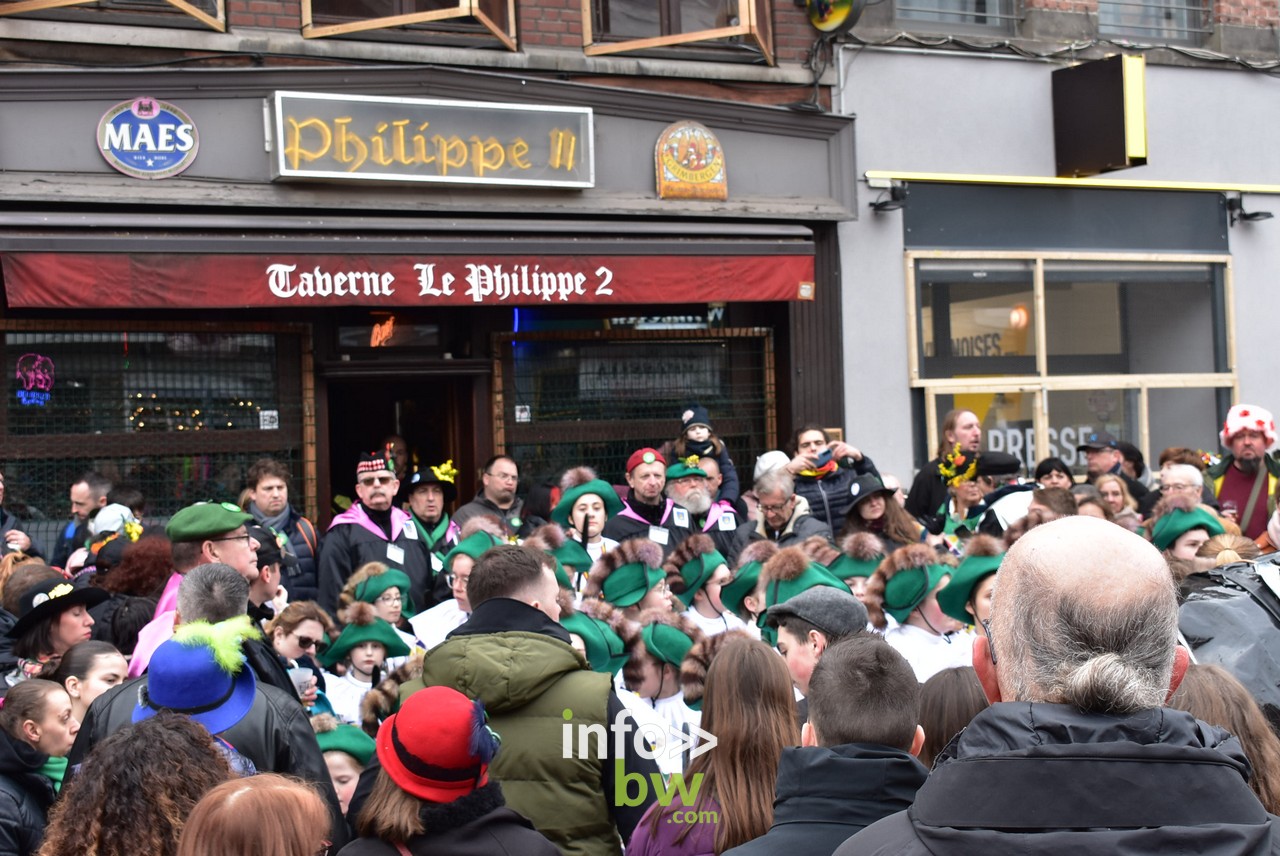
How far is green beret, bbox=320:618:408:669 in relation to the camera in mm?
5984

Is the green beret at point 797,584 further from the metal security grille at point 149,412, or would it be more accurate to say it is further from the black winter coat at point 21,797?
the metal security grille at point 149,412

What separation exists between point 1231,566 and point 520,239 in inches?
256

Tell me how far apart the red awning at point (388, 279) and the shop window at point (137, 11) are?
166cm

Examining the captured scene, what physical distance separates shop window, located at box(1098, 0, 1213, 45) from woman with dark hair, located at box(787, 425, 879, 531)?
6.18m

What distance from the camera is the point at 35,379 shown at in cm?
917

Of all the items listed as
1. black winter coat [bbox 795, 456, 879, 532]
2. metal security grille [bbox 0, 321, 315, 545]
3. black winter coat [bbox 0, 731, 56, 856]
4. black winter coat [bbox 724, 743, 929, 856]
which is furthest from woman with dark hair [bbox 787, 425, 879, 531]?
black winter coat [bbox 724, 743, 929, 856]

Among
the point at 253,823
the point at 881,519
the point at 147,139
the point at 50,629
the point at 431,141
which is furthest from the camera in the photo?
the point at 431,141

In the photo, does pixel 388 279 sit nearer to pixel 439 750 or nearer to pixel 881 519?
pixel 881 519

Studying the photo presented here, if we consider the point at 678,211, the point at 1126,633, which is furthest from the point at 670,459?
the point at 1126,633

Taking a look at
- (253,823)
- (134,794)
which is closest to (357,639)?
(134,794)

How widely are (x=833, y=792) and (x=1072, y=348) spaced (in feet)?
34.1

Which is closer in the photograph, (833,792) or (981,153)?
(833,792)

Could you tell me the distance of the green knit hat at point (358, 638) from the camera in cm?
598

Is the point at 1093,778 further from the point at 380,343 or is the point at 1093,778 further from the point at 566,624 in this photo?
the point at 380,343
